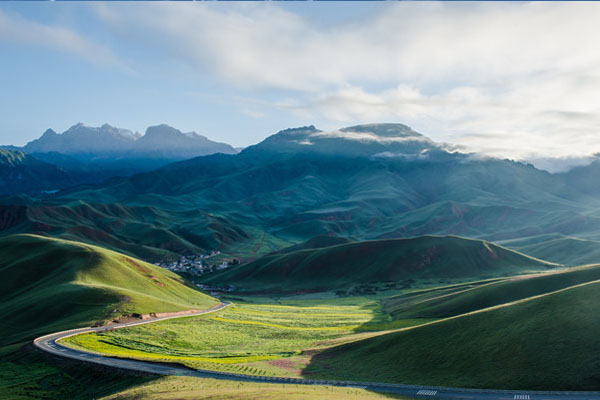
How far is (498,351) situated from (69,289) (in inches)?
3249

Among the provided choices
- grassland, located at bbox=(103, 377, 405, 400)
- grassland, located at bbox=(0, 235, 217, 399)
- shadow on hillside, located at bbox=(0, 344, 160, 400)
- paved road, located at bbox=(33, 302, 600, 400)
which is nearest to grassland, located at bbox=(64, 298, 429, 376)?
paved road, located at bbox=(33, 302, 600, 400)

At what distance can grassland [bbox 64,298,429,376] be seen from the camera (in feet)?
202

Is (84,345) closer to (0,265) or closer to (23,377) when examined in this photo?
(23,377)

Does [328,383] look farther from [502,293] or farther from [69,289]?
[69,289]

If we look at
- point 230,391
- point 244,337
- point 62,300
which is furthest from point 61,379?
point 62,300

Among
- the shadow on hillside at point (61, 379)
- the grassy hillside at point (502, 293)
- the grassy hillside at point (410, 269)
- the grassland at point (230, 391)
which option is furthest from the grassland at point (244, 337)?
the grassy hillside at point (410, 269)

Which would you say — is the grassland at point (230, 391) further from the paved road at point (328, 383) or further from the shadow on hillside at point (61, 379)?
the shadow on hillside at point (61, 379)

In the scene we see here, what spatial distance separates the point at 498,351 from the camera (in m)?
50.8

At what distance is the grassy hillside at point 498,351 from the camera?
4475 centimetres

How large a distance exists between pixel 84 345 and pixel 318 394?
40.9m

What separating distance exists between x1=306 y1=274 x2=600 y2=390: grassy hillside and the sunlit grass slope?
46927mm

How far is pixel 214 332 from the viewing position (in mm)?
88938

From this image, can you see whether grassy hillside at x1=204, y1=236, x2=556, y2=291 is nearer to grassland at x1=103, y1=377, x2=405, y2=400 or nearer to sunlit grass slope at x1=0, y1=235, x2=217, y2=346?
sunlit grass slope at x1=0, y1=235, x2=217, y2=346

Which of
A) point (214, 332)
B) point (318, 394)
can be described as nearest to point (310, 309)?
point (214, 332)
